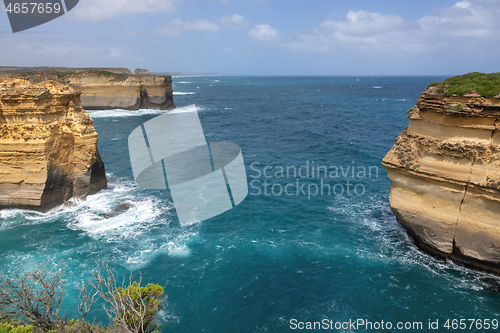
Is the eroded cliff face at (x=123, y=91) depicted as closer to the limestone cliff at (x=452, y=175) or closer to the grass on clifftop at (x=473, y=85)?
the limestone cliff at (x=452, y=175)

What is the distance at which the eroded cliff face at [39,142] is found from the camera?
25.8 metres

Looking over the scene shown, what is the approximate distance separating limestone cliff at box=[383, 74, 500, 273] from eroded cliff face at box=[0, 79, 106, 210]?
2499 centimetres

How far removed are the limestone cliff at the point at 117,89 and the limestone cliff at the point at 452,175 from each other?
7405 cm

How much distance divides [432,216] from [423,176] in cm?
255

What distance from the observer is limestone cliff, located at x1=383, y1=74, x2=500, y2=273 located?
18.3 meters

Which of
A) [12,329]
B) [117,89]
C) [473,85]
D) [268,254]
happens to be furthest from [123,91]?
[12,329]

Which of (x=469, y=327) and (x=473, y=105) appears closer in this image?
(x=469, y=327)

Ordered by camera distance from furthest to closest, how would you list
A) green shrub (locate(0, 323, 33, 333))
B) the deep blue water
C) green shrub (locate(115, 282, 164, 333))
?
1. the deep blue water
2. green shrub (locate(115, 282, 164, 333))
3. green shrub (locate(0, 323, 33, 333))

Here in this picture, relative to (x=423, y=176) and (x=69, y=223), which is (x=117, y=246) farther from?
(x=423, y=176)

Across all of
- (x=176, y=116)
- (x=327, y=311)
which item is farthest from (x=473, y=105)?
(x=176, y=116)

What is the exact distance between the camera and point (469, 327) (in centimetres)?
1628

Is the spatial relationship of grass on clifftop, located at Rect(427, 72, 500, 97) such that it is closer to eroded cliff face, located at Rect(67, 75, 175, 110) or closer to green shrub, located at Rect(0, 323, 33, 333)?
green shrub, located at Rect(0, 323, 33, 333)

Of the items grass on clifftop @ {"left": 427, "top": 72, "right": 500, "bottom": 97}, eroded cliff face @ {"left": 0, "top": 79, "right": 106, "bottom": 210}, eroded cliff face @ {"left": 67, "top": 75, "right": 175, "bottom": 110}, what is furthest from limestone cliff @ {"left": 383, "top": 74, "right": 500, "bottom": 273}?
eroded cliff face @ {"left": 67, "top": 75, "right": 175, "bottom": 110}

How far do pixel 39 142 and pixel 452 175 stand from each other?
29.0 meters
